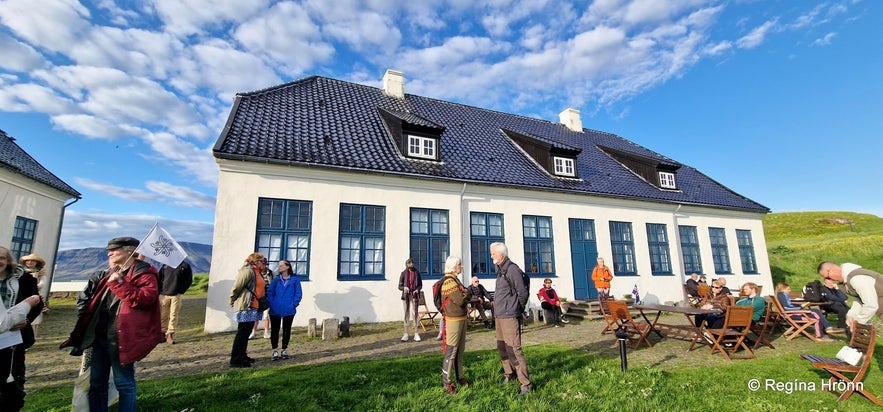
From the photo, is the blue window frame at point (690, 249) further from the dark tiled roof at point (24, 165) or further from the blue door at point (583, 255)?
the dark tiled roof at point (24, 165)

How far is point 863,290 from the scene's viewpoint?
14.9 ft

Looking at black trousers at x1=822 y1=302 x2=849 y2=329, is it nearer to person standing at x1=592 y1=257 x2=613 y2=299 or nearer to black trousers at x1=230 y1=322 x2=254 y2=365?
person standing at x1=592 y1=257 x2=613 y2=299

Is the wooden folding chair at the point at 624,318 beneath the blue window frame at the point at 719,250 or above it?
beneath

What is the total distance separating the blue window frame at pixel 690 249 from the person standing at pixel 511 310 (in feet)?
47.1

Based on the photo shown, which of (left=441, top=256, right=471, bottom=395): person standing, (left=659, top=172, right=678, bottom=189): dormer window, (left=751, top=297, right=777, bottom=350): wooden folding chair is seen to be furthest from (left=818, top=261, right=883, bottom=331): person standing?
Result: (left=659, top=172, right=678, bottom=189): dormer window

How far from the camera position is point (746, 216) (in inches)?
711

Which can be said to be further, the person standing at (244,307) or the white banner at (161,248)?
the person standing at (244,307)

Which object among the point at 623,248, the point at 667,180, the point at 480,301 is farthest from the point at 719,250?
the point at 480,301

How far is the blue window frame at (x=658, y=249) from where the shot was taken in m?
15.4

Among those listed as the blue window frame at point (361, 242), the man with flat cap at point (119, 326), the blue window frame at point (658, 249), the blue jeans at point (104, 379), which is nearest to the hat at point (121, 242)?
the man with flat cap at point (119, 326)

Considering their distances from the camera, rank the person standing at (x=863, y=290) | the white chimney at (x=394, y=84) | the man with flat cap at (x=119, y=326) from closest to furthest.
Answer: the man with flat cap at (x=119, y=326)
the person standing at (x=863, y=290)
the white chimney at (x=394, y=84)

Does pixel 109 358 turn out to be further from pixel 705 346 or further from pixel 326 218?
pixel 705 346

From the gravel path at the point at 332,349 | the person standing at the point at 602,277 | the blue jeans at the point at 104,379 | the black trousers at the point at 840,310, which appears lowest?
the gravel path at the point at 332,349

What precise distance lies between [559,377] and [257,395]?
3879mm
